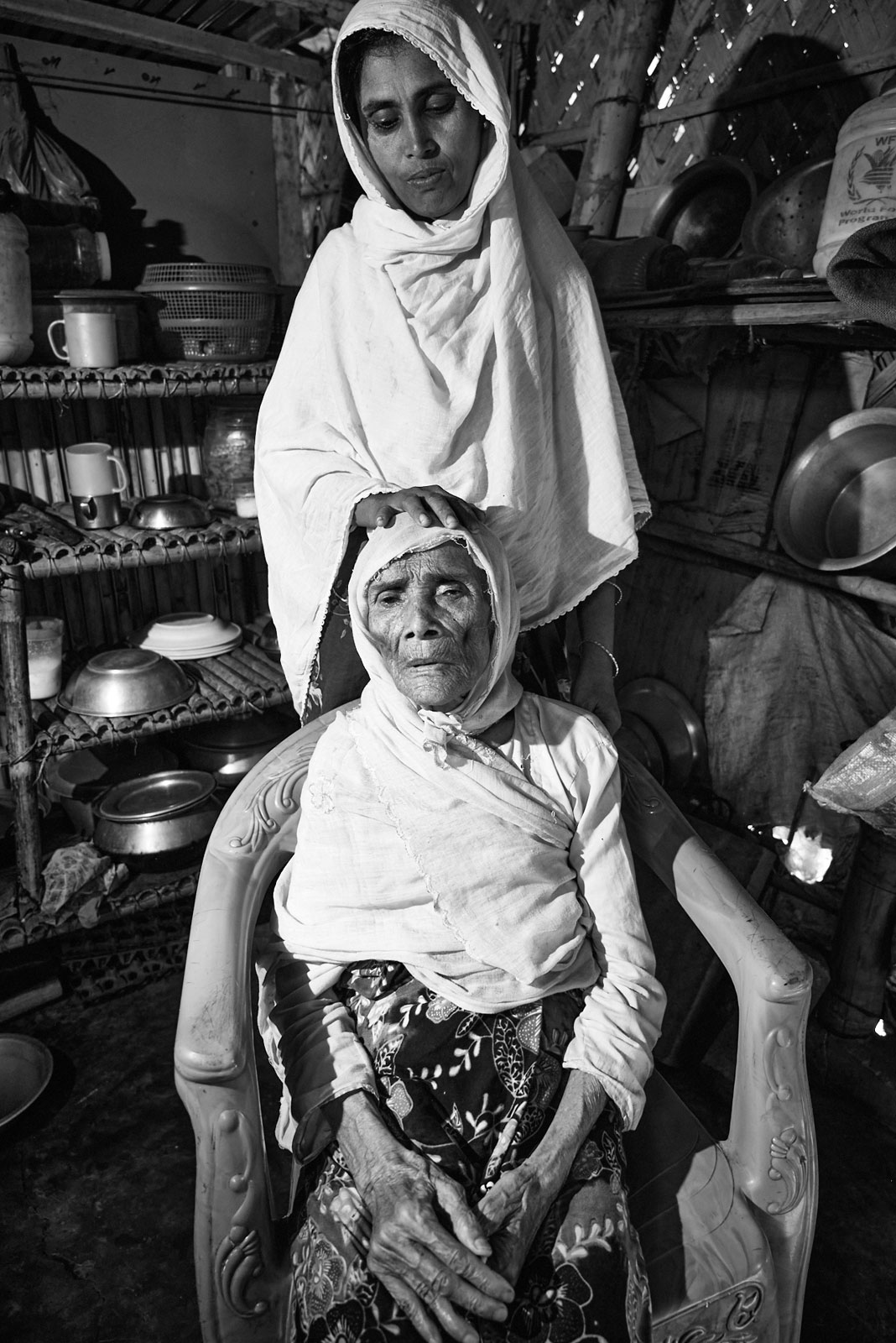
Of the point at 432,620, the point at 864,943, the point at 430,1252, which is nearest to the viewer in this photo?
the point at 430,1252

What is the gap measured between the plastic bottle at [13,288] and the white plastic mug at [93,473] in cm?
34

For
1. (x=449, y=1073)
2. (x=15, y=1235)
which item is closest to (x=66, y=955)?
(x=15, y=1235)

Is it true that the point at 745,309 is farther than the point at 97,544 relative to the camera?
No

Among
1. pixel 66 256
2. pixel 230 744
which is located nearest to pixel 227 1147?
pixel 230 744

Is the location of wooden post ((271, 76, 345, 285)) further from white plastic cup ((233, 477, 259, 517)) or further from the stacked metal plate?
the stacked metal plate

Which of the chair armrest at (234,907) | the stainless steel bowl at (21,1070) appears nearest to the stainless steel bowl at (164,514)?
the chair armrest at (234,907)

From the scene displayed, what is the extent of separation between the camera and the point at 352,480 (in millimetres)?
1670

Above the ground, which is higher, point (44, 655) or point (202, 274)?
point (202, 274)

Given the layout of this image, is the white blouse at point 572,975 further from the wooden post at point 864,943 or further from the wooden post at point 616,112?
the wooden post at point 616,112

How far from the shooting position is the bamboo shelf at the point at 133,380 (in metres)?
2.53

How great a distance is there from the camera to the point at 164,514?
9.47 ft

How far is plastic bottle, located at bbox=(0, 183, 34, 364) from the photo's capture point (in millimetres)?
2395

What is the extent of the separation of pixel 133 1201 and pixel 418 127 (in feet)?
8.29

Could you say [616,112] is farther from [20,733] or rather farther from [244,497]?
[20,733]
